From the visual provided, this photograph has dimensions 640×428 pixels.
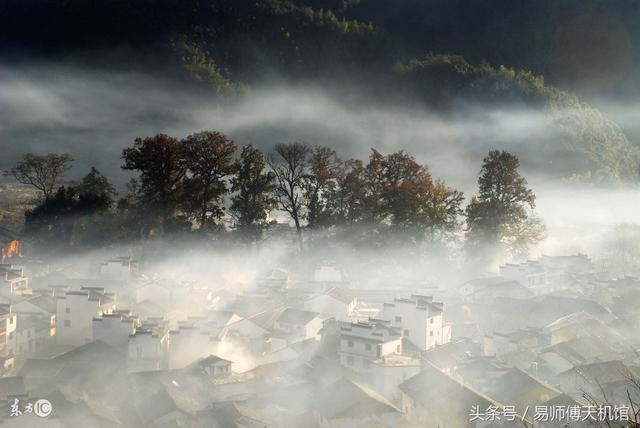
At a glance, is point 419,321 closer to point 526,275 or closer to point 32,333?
point 526,275

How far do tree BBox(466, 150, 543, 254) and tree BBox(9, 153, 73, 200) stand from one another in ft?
47.4

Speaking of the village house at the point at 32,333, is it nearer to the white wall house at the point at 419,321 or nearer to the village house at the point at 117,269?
the village house at the point at 117,269

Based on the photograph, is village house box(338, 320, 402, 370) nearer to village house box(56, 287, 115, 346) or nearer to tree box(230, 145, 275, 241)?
village house box(56, 287, 115, 346)

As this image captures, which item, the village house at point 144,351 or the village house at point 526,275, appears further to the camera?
the village house at point 526,275

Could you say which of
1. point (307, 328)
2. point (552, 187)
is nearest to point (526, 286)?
point (307, 328)

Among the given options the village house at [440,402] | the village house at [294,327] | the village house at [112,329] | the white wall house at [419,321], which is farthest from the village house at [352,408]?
the village house at [112,329]

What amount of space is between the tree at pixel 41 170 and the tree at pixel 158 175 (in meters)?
5.74

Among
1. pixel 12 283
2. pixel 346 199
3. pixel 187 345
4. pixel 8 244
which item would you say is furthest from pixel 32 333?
pixel 346 199

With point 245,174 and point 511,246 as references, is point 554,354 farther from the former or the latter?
point 245,174

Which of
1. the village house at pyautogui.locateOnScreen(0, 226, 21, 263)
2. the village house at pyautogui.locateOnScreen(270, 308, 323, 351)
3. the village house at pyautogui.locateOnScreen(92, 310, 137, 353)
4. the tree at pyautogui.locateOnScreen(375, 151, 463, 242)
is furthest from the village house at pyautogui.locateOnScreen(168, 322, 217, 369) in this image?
the village house at pyautogui.locateOnScreen(0, 226, 21, 263)

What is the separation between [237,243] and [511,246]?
927 centimetres

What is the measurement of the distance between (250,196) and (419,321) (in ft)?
21.9

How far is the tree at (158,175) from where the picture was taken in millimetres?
17906

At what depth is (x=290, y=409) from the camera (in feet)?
38.7
